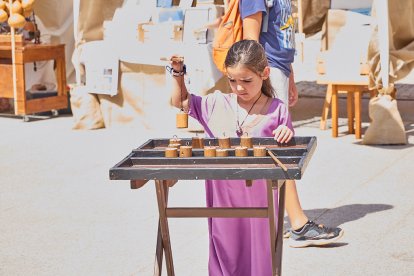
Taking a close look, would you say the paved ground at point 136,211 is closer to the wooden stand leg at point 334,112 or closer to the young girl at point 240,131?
the wooden stand leg at point 334,112

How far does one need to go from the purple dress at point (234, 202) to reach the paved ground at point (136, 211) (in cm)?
79

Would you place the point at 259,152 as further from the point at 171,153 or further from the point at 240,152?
the point at 171,153

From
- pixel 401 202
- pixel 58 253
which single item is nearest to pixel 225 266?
pixel 58 253

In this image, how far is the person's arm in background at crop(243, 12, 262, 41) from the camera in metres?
4.98

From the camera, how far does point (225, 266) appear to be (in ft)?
13.9

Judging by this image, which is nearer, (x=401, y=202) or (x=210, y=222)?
(x=210, y=222)

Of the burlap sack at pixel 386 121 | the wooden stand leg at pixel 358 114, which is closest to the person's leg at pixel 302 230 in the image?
the burlap sack at pixel 386 121

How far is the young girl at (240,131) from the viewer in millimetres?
4102

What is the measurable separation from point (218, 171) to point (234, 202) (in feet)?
2.65

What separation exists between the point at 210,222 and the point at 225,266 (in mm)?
210

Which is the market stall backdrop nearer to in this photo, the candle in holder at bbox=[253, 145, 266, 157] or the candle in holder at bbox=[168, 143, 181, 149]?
the candle in holder at bbox=[168, 143, 181, 149]

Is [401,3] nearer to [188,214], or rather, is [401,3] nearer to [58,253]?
[58,253]

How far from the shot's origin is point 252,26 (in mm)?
5000

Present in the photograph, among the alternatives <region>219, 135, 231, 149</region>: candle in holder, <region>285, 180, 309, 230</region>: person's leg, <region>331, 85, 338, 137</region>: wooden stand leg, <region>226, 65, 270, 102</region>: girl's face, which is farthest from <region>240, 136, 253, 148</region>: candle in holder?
<region>331, 85, 338, 137</region>: wooden stand leg
